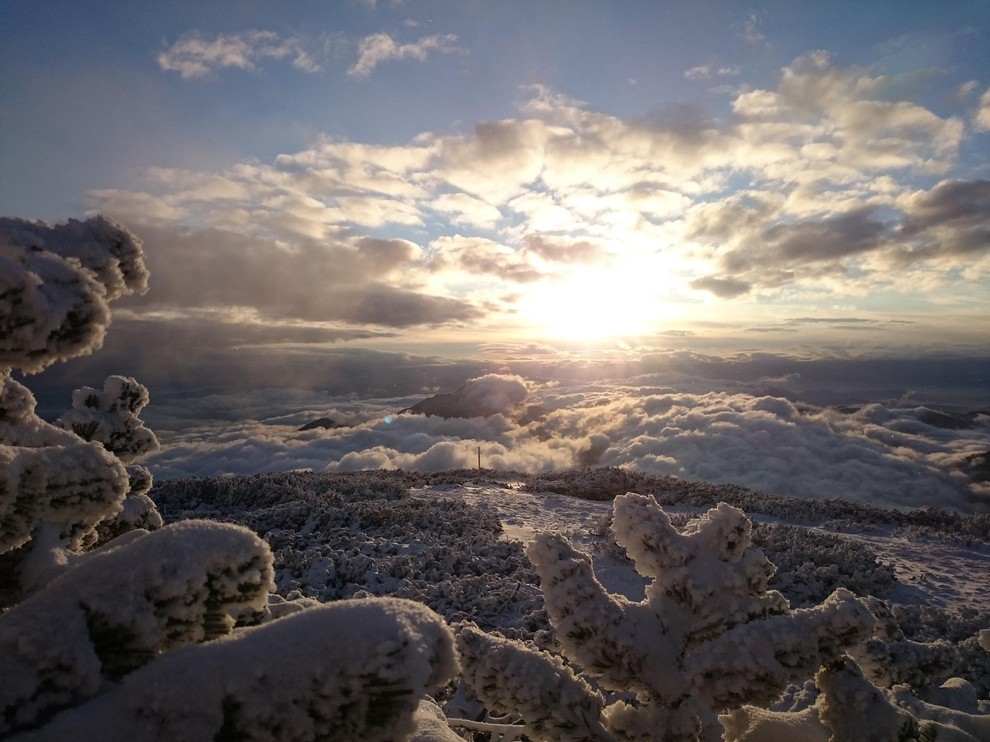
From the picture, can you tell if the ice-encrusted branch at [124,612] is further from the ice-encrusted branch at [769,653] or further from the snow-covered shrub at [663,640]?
the ice-encrusted branch at [769,653]

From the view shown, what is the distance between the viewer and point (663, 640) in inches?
111

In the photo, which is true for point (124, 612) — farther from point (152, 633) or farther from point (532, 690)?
point (532, 690)

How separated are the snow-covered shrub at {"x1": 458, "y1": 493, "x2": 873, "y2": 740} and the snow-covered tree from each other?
4.04 feet

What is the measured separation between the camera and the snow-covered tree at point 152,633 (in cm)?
137

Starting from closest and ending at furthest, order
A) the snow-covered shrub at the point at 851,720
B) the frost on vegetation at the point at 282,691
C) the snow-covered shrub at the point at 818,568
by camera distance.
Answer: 1. the frost on vegetation at the point at 282,691
2. the snow-covered shrub at the point at 851,720
3. the snow-covered shrub at the point at 818,568

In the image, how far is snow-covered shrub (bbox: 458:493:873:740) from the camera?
2.46 m

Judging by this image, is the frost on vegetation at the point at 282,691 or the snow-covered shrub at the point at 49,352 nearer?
the frost on vegetation at the point at 282,691

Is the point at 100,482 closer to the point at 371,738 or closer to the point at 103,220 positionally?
the point at 103,220

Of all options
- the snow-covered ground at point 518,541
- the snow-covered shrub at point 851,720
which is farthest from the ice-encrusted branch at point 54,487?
the snow-covered ground at point 518,541

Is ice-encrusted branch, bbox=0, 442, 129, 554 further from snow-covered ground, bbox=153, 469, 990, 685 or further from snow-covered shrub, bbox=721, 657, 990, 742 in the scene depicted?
snow-covered ground, bbox=153, 469, 990, 685

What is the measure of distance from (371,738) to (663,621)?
198 centimetres

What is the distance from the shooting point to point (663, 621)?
9.44 ft

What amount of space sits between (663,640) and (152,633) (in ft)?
8.07

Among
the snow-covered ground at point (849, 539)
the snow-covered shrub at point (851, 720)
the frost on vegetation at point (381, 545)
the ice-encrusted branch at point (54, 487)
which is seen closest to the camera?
the ice-encrusted branch at point (54, 487)
